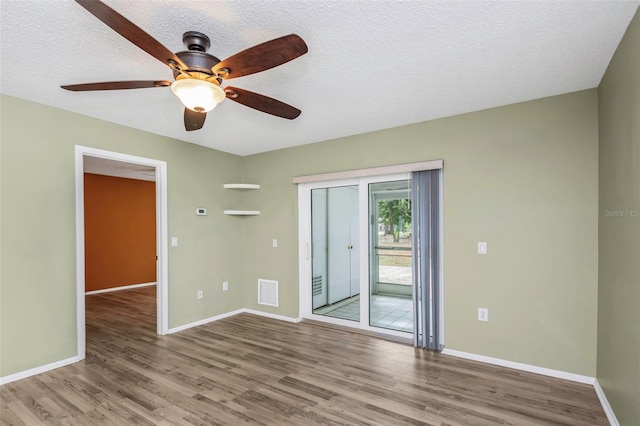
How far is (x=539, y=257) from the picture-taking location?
292 cm

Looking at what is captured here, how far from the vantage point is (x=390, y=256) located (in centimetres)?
396

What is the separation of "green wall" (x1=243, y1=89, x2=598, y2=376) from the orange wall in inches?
236

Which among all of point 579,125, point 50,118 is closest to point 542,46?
point 579,125

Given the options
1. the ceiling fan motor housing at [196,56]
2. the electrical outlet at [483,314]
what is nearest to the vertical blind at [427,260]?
the electrical outlet at [483,314]

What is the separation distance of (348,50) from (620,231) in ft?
6.90

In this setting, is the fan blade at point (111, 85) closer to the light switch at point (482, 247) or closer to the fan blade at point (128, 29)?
the fan blade at point (128, 29)

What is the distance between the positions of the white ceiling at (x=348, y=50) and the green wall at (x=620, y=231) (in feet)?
0.83

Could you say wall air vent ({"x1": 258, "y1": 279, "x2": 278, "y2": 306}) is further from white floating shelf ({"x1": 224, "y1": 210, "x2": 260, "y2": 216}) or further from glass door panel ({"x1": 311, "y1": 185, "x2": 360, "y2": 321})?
white floating shelf ({"x1": 224, "y1": 210, "x2": 260, "y2": 216})

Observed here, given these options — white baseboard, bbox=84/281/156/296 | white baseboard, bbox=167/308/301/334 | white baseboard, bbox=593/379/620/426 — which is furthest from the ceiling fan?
white baseboard, bbox=84/281/156/296

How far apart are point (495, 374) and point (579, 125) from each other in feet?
7.50

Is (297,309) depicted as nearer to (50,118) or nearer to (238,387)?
(238,387)

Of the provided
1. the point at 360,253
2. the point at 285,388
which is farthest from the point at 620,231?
the point at 285,388

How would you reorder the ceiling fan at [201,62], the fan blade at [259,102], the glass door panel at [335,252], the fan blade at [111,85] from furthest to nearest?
the glass door panel at [335,252] → the fan blade at [259,102] → the fan blade at [111,85] → the ceiling fan at [201,62]

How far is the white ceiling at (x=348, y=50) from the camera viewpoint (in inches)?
68.4
